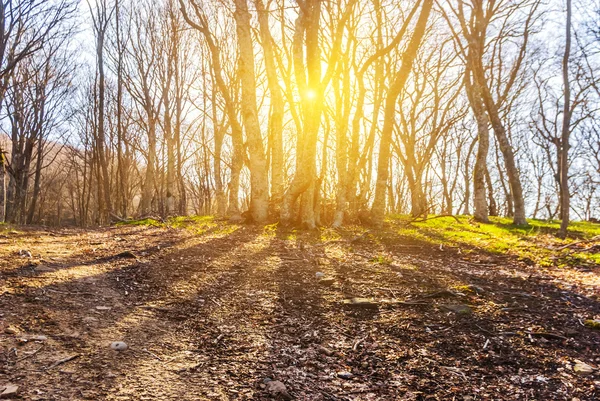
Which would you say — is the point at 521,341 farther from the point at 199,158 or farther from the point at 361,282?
the point at 199,158

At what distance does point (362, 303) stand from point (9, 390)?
238 centimetres

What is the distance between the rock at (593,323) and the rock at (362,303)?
1.56 m

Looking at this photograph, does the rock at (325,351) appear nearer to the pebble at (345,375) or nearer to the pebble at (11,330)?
the pebble at (345,375)

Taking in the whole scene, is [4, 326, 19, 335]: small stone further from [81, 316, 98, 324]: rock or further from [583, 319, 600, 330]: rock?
[583, 319, 600, 330]: rock

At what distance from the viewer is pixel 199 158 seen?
28.2 m

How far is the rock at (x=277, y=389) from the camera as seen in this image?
1.76 metres

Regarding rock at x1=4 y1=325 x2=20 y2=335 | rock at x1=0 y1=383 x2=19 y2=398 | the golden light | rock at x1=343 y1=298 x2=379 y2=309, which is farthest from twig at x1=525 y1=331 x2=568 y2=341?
the golden light

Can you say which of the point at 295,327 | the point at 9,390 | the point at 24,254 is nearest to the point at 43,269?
the point at 24,254

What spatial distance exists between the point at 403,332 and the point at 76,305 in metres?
2.49

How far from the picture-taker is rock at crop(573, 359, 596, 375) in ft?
6.48

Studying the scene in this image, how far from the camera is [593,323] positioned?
256 centimetres

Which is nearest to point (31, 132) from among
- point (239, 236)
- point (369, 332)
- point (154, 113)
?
point (154, 113)

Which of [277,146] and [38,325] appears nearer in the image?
[38,325]

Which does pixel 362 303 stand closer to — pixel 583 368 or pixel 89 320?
pixel 583 368
